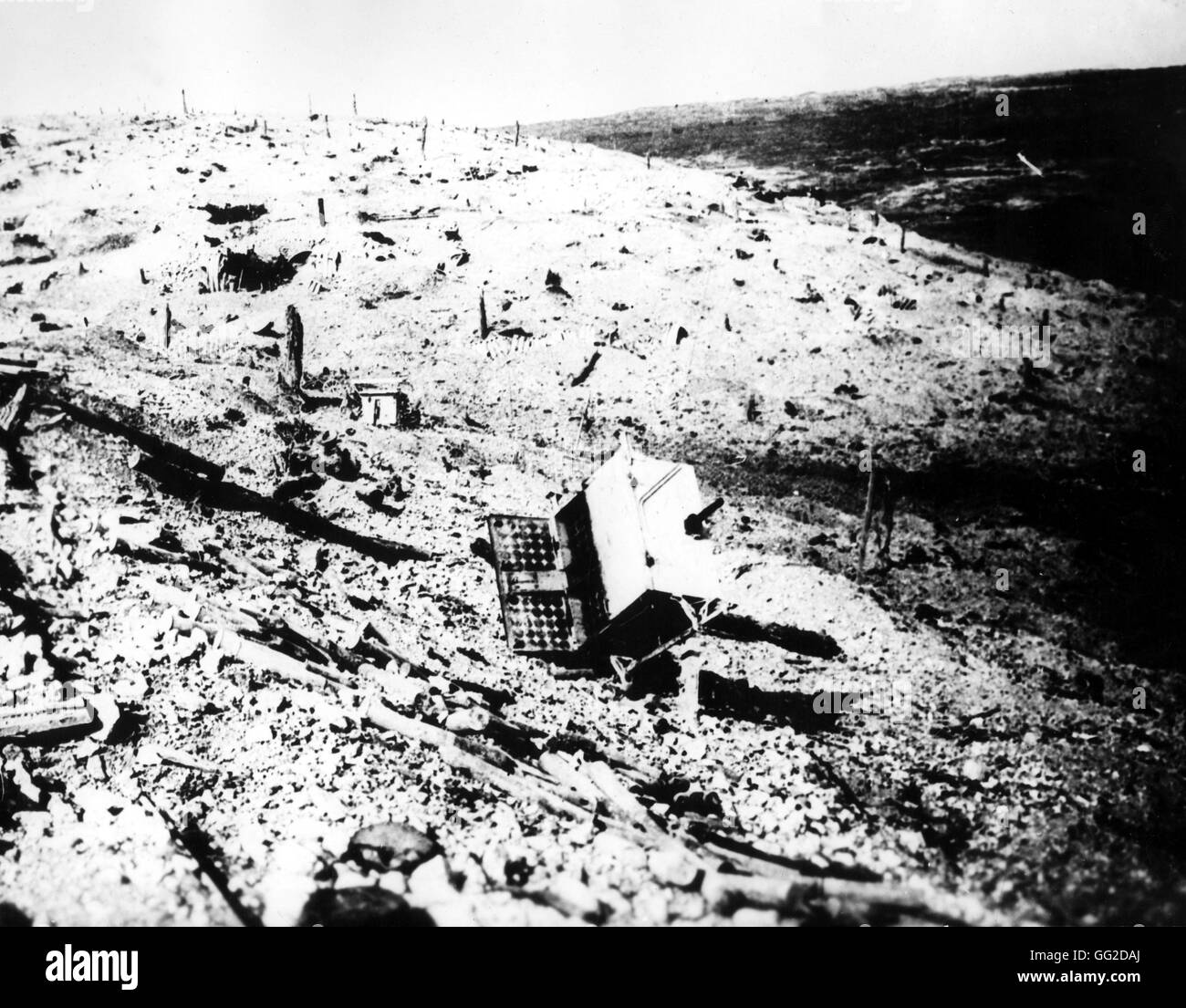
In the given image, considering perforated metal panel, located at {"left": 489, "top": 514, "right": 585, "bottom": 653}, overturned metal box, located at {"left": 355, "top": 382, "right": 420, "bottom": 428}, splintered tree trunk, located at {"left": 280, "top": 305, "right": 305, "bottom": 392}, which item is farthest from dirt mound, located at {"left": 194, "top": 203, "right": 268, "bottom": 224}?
perforated metal panel, located at {"left": 489, "top": 514, "right": 585, "bottom": 653}

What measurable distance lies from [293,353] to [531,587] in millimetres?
4588

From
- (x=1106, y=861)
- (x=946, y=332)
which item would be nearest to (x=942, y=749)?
(x=1106, y=861)

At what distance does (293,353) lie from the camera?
7.81 metres

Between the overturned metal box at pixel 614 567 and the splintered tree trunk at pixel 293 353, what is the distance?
3.66 meters

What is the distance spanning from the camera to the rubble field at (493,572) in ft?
12.2

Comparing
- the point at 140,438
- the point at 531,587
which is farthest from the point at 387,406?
the point at 531,587

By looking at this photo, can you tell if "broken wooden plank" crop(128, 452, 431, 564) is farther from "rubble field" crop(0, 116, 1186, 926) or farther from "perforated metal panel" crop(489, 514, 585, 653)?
"perforated metal panel" crop(489, 514, 585, 653)

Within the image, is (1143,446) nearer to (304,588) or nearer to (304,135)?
(304,588)

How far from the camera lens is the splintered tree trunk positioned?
762cm

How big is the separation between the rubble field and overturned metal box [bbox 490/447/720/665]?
12.5 inches

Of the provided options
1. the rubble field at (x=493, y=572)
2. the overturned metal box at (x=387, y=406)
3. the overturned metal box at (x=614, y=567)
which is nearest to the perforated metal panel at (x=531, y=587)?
the overturned metal box at (x=614, y=567)

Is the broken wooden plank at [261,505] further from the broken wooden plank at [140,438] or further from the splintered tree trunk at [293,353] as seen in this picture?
the splintered tree trunk at [293,353]
